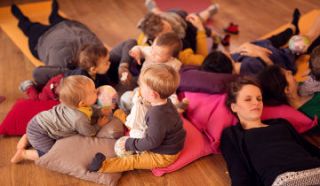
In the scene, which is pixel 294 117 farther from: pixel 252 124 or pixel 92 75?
pixel 92 75

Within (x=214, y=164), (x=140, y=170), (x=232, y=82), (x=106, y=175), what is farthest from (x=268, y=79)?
(x=106, y=175)

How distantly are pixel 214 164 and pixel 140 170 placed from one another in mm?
393

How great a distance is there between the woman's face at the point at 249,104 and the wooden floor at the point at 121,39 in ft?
0.90

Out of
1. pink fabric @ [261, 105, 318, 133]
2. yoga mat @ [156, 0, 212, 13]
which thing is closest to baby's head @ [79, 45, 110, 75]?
pink fabric @ [261, 105, 318, 133]

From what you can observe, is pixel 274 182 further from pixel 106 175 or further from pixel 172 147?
pixel 106 175

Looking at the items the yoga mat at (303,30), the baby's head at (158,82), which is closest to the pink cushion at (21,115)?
the baby's head at (158,82)

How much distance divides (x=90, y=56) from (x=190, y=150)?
2.51ft

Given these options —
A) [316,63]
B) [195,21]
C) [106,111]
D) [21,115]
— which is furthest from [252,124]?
[21,115]

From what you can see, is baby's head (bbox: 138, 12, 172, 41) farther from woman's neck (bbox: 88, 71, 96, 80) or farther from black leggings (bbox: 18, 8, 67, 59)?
black leggings (bbox: 18, 8, 67, 59)

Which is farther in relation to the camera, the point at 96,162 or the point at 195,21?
the point at 195,21

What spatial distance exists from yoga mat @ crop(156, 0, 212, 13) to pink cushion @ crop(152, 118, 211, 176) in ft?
5.57

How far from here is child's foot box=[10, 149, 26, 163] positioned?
5.64 ft

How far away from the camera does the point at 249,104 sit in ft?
5.76

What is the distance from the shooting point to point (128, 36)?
2.90 meters
